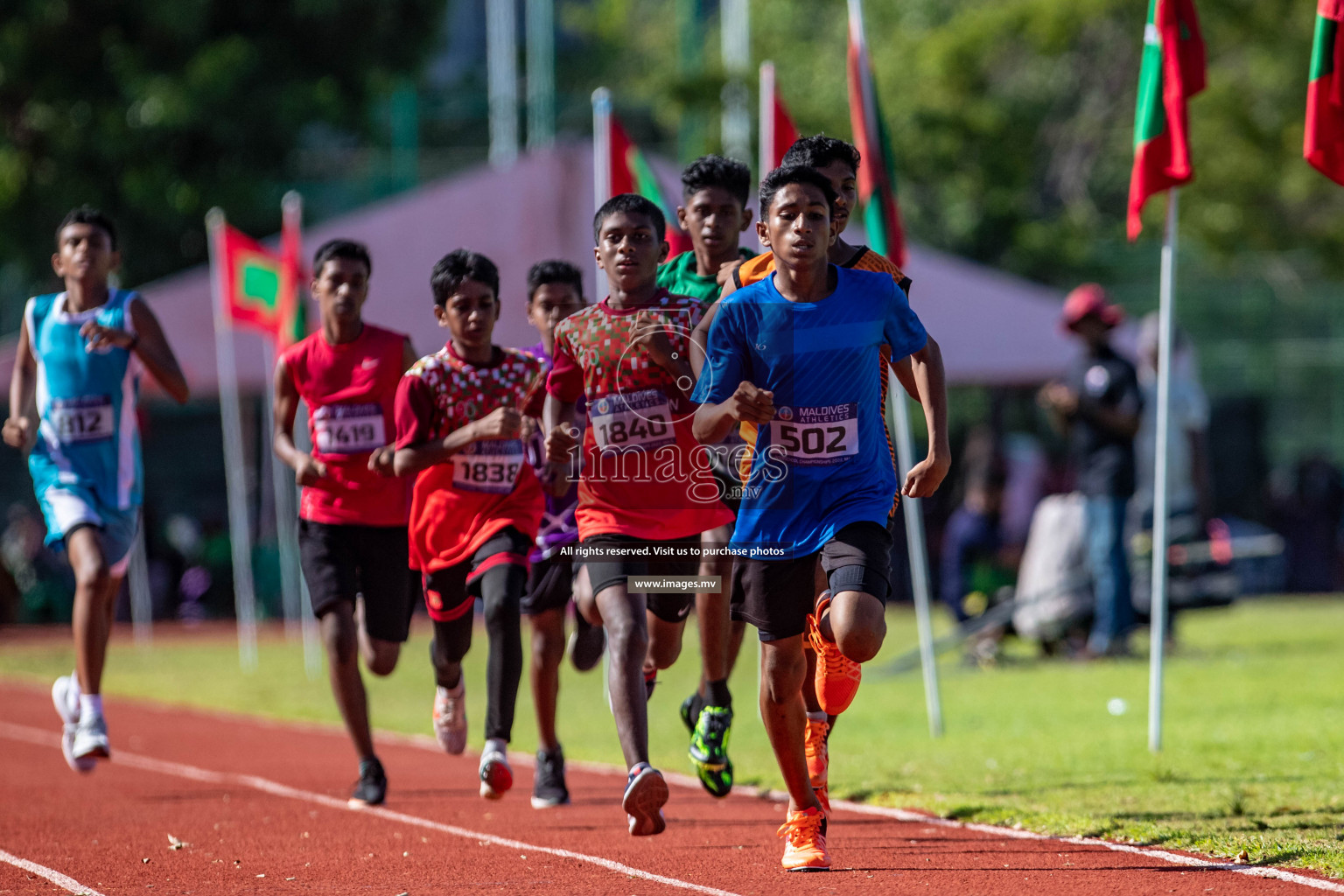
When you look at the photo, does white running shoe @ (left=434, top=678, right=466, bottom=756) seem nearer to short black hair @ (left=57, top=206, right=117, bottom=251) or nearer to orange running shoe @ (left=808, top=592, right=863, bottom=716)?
orange running shoe @ (left=808, top=592, right=863, bottom=716)

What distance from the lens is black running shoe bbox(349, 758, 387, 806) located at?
7.95m

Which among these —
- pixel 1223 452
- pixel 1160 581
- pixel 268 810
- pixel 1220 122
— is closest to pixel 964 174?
pixel 1220 122

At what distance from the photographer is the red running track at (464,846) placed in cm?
584

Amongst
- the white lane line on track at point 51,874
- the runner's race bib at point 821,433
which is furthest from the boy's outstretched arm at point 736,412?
the white lane line on track at point 51,874

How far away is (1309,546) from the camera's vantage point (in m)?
23.4

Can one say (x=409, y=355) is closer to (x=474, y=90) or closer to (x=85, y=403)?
(x=85, y=403)

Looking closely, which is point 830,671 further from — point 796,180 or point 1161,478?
point 1161,478

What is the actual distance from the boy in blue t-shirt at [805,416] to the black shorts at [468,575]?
59.2 inches

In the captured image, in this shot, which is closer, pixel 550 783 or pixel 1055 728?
pixel 550 783

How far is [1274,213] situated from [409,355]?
2713 centimetres

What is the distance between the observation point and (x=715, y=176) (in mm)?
7148

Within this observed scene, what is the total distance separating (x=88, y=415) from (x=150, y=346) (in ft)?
1.44

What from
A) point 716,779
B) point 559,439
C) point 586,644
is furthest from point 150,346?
point 716,779

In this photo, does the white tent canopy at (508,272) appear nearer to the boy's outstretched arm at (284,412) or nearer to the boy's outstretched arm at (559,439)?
the boy's outstretched arm at (284,412)
